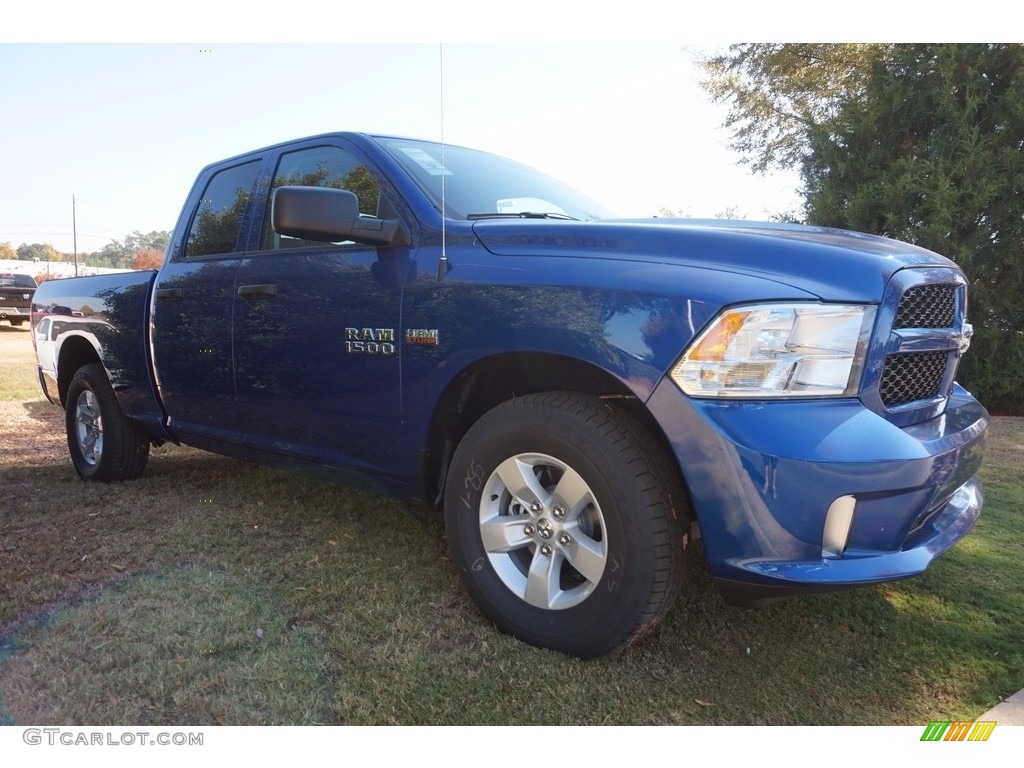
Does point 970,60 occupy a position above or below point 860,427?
above

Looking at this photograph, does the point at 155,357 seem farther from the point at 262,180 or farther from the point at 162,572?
the point at 162,572

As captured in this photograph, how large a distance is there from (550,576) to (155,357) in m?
2.77

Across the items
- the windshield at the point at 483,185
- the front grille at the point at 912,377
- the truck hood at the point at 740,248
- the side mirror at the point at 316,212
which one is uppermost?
the windshield at the point at 483,185

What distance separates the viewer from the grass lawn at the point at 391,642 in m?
2.13

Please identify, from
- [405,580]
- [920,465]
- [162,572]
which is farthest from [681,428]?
[162,572]

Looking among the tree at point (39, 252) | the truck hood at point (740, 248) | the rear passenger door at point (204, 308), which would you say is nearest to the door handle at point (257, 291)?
the rear passenger door at point (204, 308)

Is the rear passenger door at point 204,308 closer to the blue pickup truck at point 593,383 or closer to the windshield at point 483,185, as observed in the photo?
the blue pickup truck at point 593,383

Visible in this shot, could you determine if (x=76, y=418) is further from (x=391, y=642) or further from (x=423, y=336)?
(x=391, y=642)

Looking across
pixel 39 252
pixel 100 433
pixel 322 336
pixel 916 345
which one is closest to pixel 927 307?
pixel 916 345

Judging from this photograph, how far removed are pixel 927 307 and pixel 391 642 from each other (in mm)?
2092

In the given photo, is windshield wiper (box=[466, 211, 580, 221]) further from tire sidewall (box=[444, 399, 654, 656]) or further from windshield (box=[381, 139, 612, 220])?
A: tire sidewall (box=[444, 399, 654, 656])

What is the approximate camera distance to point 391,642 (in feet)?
8.09

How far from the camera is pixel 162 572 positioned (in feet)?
10.1

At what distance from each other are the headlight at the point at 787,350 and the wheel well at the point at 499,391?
13.0 inches
